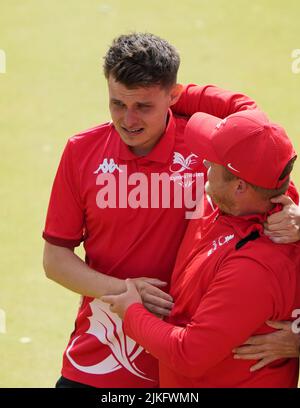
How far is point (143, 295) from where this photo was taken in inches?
137

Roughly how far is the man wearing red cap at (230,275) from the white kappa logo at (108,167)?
0.39 meters

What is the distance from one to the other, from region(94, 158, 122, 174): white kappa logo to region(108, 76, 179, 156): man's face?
0.35 ft

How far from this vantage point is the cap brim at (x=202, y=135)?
10.6 feet

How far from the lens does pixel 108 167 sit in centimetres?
361

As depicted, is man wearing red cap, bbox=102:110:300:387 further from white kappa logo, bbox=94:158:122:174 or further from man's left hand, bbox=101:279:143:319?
white kappa logo, bbox=94:158:122:174

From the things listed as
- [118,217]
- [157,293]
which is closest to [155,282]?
[157,293]

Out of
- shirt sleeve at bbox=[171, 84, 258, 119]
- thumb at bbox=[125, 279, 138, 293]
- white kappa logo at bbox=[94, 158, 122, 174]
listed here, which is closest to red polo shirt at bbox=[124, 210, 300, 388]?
thumb at bbox=[125, 279, 138, 293]

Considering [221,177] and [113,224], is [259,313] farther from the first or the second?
[113,224]

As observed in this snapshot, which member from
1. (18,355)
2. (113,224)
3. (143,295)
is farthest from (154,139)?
(18,355)

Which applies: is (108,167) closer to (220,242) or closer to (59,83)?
(220,242)

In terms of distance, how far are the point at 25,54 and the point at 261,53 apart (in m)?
2.40

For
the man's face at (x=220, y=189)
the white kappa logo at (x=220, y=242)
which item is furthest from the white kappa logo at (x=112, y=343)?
the man's face at (x=220, y=189)

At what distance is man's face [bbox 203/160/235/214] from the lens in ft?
10.5

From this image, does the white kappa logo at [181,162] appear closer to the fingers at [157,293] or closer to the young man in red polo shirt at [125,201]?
the young man in red polo shirt at [125,201]
